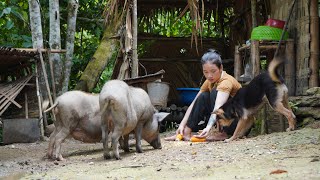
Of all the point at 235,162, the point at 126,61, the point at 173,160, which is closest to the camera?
the point at 235,162

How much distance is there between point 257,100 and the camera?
7.14 metres

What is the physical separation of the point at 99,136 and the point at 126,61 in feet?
7.14

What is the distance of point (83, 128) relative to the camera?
6.98 metres

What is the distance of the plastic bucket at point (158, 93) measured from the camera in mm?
9984

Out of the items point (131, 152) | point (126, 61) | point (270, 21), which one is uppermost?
point (270, 21)

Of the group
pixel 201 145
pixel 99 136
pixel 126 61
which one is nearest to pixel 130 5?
pixel 126 61

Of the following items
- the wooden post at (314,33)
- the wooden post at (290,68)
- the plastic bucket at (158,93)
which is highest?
the wooden post at (314,33)

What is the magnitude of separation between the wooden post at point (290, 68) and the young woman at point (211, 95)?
136 centimetres

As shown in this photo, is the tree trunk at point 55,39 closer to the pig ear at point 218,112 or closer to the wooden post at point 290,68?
the pig ear at point 218,112

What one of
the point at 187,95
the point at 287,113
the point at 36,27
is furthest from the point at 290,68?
the point at 36,27

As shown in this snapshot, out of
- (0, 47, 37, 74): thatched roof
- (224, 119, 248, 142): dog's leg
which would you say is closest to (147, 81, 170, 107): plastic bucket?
(0, 47, 37, 74): thatched roof

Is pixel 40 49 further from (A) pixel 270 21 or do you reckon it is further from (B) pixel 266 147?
(B) pixel 266 147

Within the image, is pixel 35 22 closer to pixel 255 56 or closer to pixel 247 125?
pixel 255 56

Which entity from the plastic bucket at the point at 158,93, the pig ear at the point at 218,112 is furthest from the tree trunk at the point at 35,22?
the pig ear at the point at 218,112
